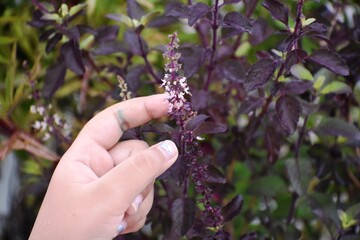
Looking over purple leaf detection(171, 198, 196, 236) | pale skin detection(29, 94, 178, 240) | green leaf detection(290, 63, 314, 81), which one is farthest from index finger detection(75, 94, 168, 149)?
green leaf detection(290, 63, 314, 81)

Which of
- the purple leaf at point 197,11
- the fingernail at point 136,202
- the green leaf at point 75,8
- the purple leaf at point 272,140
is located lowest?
the purple leaf at point 272,140

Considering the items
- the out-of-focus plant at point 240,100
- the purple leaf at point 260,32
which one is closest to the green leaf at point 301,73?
the out-of-focus plant at point 240,100

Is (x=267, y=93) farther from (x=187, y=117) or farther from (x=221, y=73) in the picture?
(x=187, y=117)

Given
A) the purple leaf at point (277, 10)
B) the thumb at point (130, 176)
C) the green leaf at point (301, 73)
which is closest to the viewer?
the thumb at point (130, 176)

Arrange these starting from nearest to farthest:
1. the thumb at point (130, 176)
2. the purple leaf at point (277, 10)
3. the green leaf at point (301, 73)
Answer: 1. the thumb at point (130, 176)
2. the purple leaf at point (277, 10)
3. the green leaf at point (301, 73)

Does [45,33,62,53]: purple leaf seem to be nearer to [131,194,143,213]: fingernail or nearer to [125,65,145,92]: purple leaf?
[125,65,145,92]: purple leaf

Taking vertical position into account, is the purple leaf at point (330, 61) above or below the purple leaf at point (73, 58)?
above

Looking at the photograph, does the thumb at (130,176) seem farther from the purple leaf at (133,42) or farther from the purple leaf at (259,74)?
the purple leaf at (133,42)
